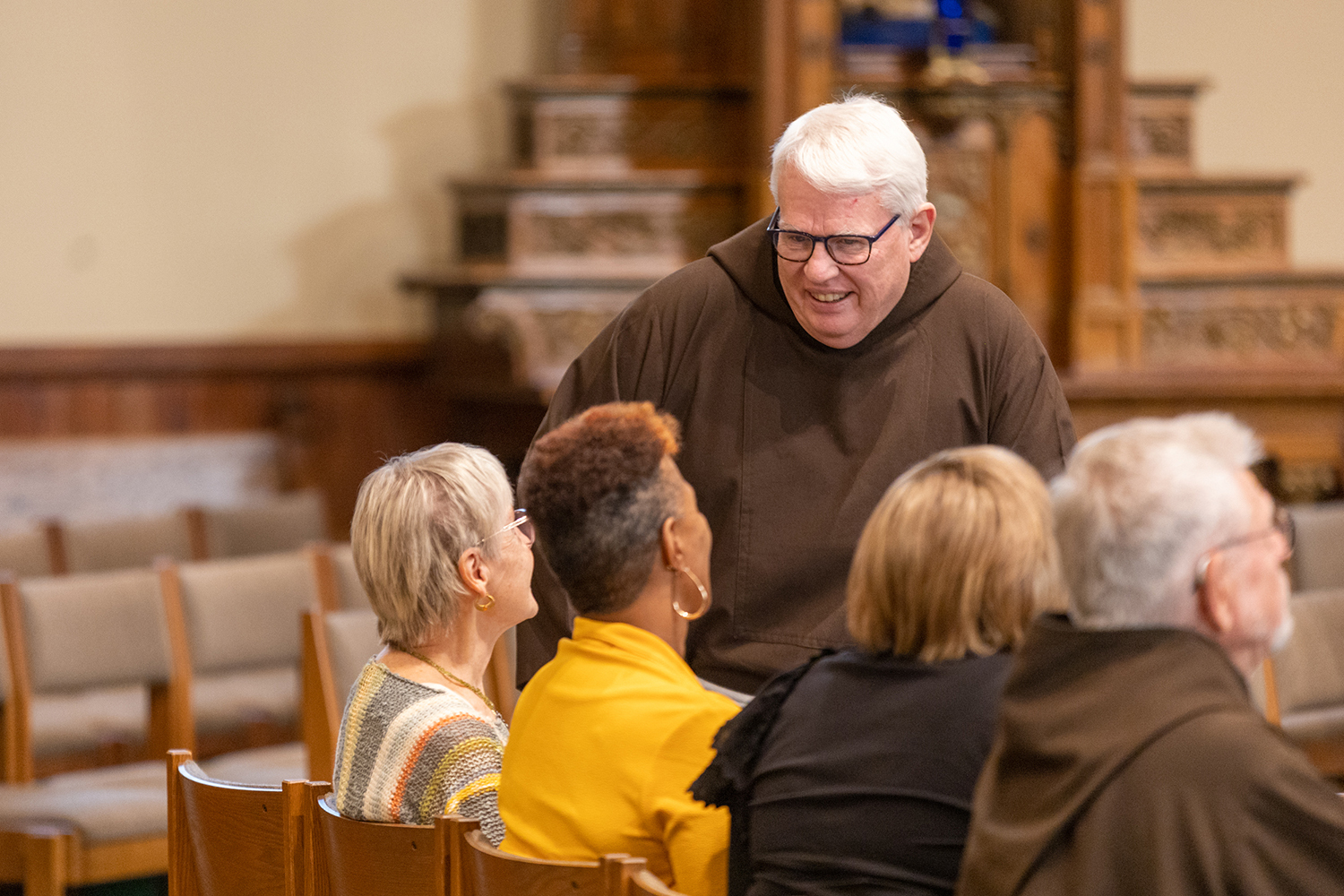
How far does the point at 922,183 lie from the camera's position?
2449 millimetres

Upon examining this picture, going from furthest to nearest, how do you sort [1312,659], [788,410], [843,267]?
[1312,659]
[788,410]
[843,267]

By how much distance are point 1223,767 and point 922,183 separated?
1179 mm

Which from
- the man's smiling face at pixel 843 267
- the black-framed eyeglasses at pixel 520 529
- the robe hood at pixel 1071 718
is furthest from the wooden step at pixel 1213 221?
the robe hood at pixel 1071 718

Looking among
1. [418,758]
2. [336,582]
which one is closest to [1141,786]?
[418,758]

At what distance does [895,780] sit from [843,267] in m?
0.96

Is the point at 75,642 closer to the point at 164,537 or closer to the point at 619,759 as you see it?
the point at 164,537

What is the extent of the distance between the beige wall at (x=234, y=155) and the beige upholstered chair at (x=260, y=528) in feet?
3.68

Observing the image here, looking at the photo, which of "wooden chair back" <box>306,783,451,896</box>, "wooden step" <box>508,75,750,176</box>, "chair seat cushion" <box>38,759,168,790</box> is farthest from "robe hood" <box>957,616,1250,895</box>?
"wooden step" <box>508,75,750,176</box>

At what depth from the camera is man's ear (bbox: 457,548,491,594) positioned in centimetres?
235

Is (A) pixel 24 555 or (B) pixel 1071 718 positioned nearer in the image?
(B) pixel 1071 718

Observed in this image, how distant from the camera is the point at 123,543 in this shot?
5.46 metres

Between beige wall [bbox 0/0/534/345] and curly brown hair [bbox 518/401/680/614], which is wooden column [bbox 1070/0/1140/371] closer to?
beige wall [bbox 0/0/534/345]

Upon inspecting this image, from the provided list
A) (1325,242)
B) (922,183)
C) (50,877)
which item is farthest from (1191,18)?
(50,877)

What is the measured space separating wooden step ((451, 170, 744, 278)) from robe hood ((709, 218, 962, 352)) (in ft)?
11.3
